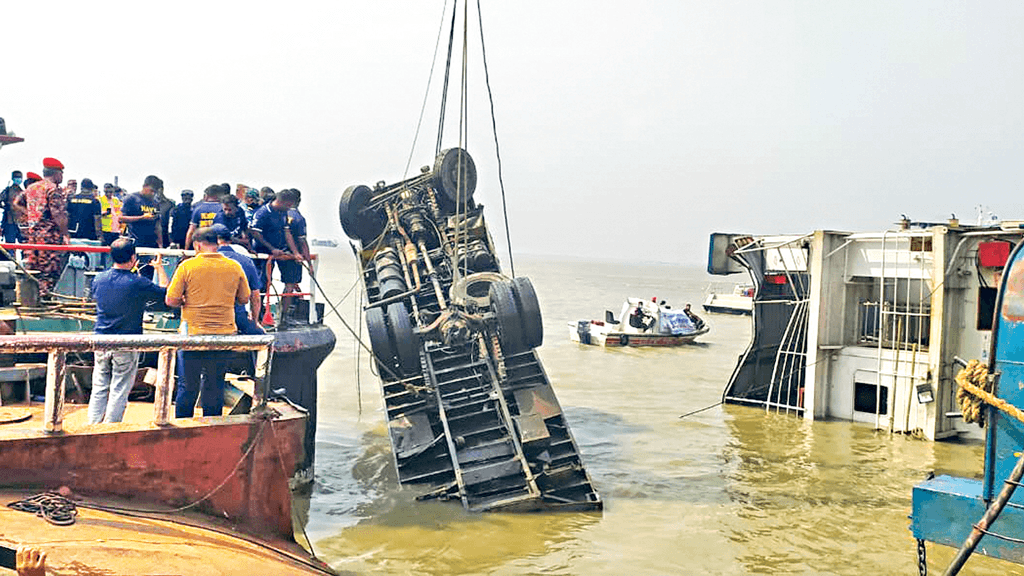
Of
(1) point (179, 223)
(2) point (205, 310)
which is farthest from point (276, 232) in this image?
(2) point (205, 310)

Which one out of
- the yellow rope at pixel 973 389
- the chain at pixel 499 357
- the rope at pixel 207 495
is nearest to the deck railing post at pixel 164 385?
the rope at pixel 207 495

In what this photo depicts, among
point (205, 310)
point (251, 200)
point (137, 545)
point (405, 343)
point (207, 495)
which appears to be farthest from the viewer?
point (251, 200)

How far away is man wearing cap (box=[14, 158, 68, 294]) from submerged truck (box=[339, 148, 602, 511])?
3.90 metres

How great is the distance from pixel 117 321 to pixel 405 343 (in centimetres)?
556

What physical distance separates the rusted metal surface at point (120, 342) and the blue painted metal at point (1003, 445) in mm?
4861

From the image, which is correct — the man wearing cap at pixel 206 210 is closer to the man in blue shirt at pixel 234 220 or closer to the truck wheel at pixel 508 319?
the man in blue shirt at pixel 234 220

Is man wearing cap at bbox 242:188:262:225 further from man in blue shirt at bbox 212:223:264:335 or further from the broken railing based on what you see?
the broken railing

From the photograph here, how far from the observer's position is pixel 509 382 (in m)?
11.9

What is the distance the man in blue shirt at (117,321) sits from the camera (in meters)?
6.36

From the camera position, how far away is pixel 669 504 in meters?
A: 11.5

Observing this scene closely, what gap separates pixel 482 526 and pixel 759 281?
10.1 metres

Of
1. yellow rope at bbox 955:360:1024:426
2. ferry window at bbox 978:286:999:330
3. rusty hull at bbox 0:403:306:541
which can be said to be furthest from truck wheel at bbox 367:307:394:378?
ferry window at bbox 978:286:999:330

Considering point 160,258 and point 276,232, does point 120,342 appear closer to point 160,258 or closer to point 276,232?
point 160,258

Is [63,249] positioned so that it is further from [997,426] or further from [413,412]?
[997,426]
